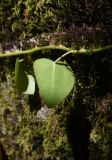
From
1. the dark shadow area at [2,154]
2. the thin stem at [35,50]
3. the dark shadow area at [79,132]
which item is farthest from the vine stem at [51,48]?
the dark shadow area at [2,154]

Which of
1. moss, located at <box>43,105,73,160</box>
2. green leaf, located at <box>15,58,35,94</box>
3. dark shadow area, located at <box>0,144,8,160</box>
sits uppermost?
green leaf, located at <box>15,58,35,94</box>

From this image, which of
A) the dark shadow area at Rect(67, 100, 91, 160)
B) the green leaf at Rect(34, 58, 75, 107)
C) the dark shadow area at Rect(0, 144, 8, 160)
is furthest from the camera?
the dark shadow area at Rect(0, 144, 8, 160)

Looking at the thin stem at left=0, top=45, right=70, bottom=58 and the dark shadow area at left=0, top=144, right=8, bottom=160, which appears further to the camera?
the dark shadow area at left=0, top=144, right=8, bottom=160

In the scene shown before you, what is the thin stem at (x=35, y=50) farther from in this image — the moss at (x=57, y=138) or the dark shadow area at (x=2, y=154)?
the dark shadow area at (x=2, y=154)

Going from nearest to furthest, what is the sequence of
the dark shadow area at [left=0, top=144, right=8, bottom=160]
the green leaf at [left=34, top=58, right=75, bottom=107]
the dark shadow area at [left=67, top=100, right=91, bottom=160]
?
1. the green leaf at [left=34, top=58, right=75, bottom=107]
2. the dark shadow area at [left=67, top=100, right=91, bottom=160]
3. the dark shadow area at [left=0, top=144, right=8, bottom=160]

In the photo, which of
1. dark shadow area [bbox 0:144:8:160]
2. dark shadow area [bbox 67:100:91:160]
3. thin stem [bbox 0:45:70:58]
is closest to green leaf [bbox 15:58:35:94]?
thin stem [bbox 0:45:70:58]

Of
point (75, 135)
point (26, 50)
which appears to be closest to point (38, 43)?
point (26, 50)

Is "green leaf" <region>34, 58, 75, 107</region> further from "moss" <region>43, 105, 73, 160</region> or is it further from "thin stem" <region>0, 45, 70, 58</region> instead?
"moss" <region>43, 105, 73, 160</region>
